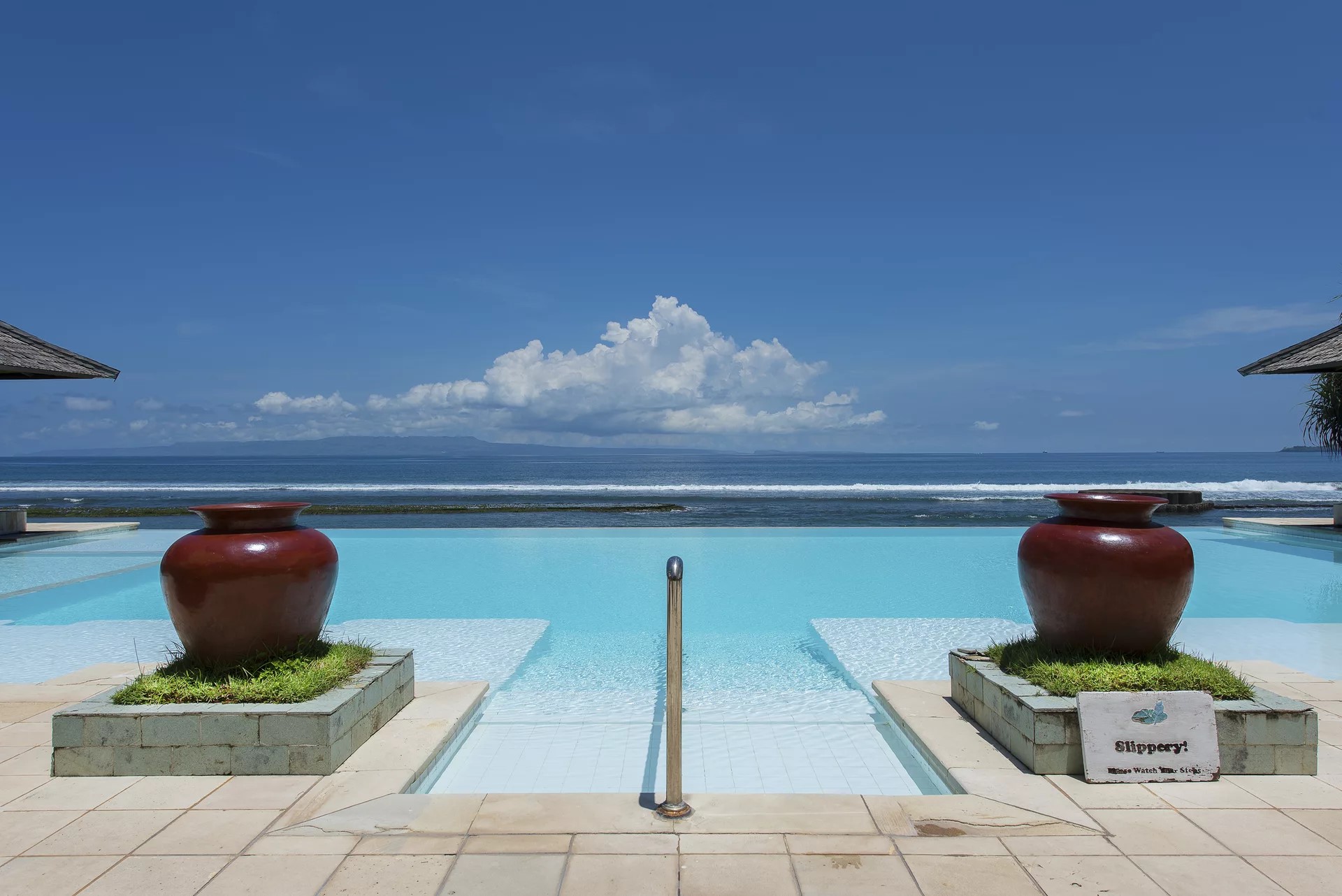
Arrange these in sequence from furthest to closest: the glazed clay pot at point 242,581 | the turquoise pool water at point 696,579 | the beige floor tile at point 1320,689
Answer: the turquoise pool water at point 696,579
the beige floor tile at point 1320,689
the glazed clay pot at point 242,581

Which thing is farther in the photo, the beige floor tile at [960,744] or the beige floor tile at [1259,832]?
the beige floor tile at [960,744]

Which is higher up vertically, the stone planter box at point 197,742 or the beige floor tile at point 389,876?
the stone planter box at point 197,742

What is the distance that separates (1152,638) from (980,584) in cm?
608

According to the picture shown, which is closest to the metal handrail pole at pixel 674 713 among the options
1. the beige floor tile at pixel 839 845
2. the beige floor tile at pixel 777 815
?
the beige floor tile at pixel 777 815

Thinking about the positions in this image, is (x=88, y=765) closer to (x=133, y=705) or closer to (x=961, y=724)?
(x=133, y=705)

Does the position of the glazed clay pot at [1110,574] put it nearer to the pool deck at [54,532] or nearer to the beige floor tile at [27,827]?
the beige floor tile at [27,827]

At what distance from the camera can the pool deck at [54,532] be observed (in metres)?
12.6

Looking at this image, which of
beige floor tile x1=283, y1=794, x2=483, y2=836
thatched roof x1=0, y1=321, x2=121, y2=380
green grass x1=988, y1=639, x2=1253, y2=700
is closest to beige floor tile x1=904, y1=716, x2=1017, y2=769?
green grass x1=988, y1=639, x2=1253, y2=700

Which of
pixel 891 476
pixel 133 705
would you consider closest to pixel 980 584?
pixel 133 705

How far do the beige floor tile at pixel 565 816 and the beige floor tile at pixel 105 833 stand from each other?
47.6 inches

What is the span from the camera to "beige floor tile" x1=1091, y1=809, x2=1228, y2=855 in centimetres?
291

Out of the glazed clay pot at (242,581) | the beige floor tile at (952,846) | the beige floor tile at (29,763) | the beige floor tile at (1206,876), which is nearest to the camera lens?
the beige floor tile at (1206,876)

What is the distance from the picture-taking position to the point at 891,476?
54281mm

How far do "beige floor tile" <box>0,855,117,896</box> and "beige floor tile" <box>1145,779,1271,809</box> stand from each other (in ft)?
13.0
